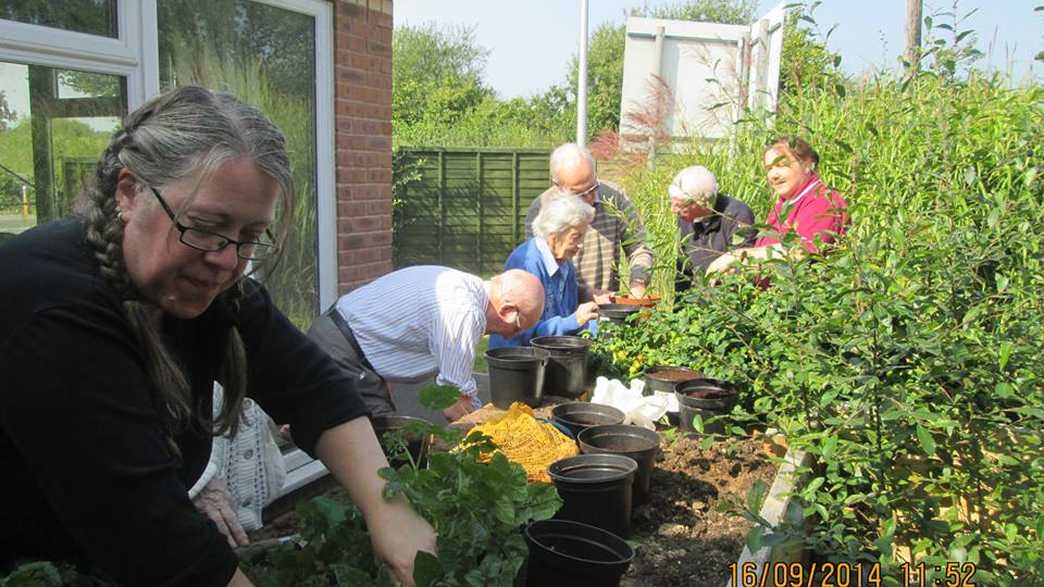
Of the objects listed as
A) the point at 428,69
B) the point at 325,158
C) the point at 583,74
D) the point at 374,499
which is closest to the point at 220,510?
the point at 374,499

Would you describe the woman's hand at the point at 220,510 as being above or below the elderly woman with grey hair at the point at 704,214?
below

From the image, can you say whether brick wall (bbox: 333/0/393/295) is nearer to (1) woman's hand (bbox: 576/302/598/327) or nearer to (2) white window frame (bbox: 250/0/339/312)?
(2) white window frame (bbox: 250/0/339/312)

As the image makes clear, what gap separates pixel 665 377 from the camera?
3473 mm

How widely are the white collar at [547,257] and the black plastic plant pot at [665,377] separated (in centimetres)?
101

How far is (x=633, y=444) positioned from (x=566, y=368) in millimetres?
957

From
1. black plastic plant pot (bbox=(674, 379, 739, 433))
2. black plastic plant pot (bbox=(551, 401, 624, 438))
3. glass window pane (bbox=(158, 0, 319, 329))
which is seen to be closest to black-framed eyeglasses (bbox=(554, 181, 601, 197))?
glass window pane (bbox=(158, 0, 319, 329))

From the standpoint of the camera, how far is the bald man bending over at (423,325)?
3197 millimetres

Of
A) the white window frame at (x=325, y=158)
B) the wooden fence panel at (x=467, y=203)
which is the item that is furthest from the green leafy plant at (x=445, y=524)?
the wooden fence panel at (x=467, y=203)

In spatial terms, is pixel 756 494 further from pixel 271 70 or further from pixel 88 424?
pixel 271 70

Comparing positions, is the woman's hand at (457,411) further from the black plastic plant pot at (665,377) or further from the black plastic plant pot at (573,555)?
the black plastic plant pot at (573,555)

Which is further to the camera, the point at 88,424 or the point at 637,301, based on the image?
the point at 637,301

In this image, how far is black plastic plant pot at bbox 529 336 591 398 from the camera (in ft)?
11.5

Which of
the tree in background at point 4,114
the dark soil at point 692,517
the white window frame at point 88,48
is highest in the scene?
the white window frame at point 88,48

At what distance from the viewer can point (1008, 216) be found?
2615 millimetres
